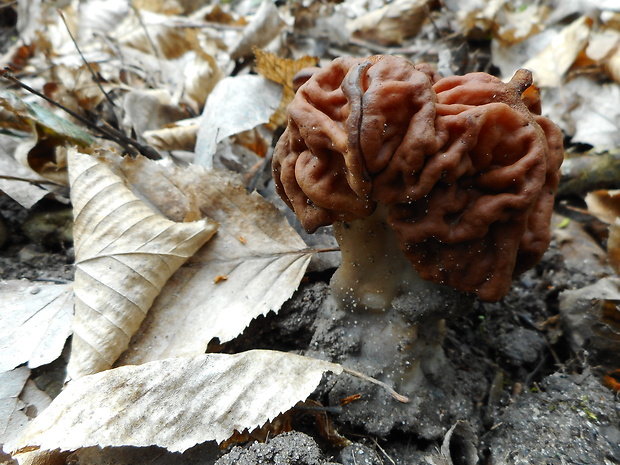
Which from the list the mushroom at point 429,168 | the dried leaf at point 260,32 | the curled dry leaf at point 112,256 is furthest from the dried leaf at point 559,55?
the curled dry leaf at point 112,256

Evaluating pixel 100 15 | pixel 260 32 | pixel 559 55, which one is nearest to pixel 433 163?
pixel 559 55

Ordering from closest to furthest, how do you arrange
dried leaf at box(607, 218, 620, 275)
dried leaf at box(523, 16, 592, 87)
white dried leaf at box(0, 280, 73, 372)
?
1. white dried leaf at box(0, 280, 73, 372)
2. dried leaf at box(607, 218, 620, 275)
3. dried leaf at box(523, 16, 592, 87)

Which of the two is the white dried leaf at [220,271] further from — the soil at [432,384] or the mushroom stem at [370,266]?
the mushroom stem at [370,266]

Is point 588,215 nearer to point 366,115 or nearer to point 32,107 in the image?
point 366,115

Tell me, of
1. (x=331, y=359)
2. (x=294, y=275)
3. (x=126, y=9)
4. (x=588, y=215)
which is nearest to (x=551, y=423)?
(x=331, y=359)

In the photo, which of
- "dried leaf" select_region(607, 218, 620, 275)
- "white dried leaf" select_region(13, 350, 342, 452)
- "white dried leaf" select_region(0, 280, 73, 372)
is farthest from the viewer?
"dried leaf" select_region(607, 218, 620, 275)

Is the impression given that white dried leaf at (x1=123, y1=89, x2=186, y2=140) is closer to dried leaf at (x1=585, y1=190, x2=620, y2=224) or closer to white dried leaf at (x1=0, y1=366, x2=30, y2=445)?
white dried leaf at (x1=0, y1=366, x2=30, y2=445)

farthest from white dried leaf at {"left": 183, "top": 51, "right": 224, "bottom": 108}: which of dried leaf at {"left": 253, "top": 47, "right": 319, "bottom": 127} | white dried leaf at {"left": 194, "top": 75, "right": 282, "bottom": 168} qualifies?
dried leaf at {"left": 253, "top": 47, "right": 319, "bottom": 127}
